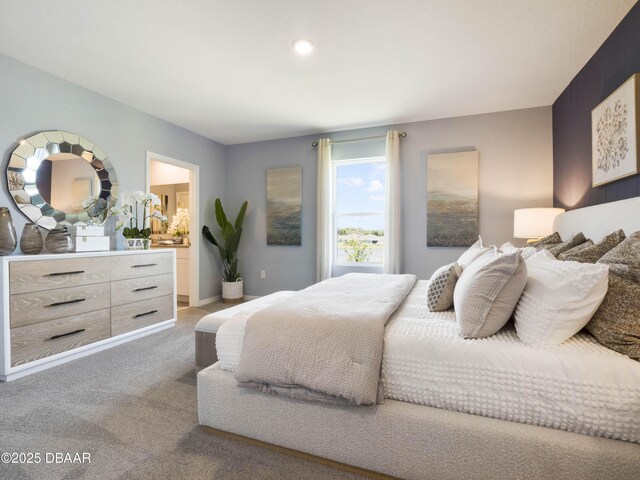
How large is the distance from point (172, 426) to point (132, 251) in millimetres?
1949

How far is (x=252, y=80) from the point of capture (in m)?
2.86

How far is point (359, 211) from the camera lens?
431cm

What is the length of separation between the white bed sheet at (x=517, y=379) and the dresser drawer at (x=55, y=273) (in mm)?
2538

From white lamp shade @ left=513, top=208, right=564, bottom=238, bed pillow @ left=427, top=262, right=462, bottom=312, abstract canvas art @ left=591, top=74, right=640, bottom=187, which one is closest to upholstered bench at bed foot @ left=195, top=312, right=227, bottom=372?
bed pillow @ left=427, top=262, right=462, bottom=312

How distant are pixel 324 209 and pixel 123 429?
10.4ft

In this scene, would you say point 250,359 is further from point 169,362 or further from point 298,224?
point 298,224

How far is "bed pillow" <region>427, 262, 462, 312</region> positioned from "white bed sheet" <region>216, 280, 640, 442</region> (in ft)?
1.07

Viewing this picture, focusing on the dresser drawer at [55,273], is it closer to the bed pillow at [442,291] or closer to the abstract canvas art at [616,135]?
the bed pillow at [442,291]

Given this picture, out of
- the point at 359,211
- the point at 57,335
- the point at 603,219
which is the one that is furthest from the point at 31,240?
the point at 603,219

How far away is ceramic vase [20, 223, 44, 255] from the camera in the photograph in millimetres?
2422

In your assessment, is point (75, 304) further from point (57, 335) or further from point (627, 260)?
point (627, 260)

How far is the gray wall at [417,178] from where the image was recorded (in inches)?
138

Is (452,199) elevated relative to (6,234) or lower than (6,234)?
elevated

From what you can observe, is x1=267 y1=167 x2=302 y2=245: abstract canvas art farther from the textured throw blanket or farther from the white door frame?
the textured throw blanket
